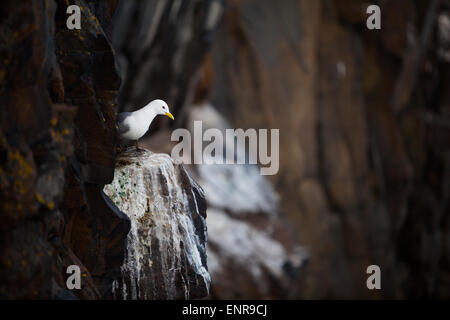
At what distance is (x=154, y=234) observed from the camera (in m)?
5.76

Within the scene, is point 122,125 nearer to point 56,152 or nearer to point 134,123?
point 134,123

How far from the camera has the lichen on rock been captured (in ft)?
18.7

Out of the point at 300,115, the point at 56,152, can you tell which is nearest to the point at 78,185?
the point at 56,152

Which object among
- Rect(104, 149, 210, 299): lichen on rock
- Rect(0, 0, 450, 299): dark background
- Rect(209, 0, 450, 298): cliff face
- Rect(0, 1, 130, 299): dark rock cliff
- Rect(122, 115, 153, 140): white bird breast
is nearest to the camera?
Rect(0, 1, 130, 299): dark rock cliff

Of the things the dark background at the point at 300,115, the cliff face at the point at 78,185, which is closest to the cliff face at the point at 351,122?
the dark background at the point at 300,115

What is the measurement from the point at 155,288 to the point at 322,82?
15.8m

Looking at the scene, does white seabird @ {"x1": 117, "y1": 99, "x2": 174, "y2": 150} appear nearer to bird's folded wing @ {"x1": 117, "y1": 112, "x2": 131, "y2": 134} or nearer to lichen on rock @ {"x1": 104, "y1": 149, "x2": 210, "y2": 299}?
bird's folded wing @ {"x1": 117, "y1": 112, "x2": 131, "y2": 134}

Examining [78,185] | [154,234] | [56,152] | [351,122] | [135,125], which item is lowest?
[154,234]

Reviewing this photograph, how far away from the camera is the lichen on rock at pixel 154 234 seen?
5715 millimetres

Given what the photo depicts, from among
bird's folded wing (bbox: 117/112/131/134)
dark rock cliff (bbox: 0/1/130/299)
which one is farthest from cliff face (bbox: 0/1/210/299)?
bird's folded wing (bbox: 117/112/131/134)

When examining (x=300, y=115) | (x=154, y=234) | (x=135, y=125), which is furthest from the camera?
(x=300, y=115)

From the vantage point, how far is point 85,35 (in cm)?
516
